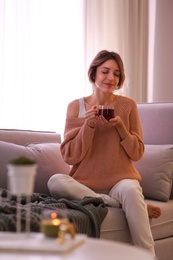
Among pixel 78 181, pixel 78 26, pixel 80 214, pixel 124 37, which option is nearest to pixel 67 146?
pixel 78 181

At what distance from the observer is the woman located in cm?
310

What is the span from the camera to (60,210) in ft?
8.95

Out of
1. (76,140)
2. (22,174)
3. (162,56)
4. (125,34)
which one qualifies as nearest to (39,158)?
(76,140)

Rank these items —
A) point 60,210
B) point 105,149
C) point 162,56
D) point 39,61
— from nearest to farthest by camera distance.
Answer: point 60,210, point 105,149, point 39,61, point 162,56

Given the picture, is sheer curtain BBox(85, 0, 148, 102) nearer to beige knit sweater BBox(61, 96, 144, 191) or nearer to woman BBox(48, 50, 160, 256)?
woman BBox(48, 50, 160, 256)

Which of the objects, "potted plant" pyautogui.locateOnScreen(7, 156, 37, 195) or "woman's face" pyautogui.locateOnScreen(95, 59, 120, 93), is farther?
"woman's face" pyautogui.locateOnScreen(95, 59, 120, 93)

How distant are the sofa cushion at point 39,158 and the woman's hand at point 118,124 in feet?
1.43

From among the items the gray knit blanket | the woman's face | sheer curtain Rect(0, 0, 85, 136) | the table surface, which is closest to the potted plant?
the table surface

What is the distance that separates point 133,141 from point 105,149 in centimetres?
17

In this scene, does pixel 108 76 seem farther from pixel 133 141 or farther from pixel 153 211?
pixel 153 211

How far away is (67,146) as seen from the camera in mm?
3311

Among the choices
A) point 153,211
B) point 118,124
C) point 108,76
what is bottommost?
point 153,211

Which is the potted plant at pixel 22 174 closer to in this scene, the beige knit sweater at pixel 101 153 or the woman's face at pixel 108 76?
the beige knit sweater at pixel 101 153

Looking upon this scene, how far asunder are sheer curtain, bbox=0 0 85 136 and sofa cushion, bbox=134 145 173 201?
3.33 ft
